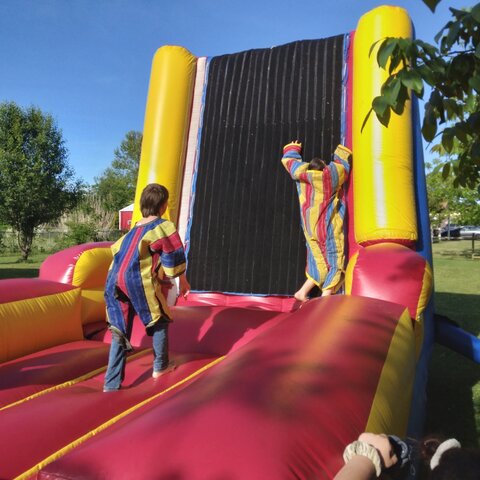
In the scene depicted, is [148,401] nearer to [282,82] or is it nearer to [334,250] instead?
[334,250]

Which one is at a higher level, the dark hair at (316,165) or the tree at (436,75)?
the dark hair at (316,165)

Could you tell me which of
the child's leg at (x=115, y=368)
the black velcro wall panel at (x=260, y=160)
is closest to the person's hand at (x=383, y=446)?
the child's leg at (x=115, y=368)

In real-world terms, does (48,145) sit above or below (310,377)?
above

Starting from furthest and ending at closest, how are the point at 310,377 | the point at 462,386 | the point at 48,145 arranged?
the point at 48,145 < the point at 462,386 < the point at 310,377

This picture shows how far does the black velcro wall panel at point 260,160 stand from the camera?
3678 millimetres

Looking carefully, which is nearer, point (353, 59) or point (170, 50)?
point (353, 59)

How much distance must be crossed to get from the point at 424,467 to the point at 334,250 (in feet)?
5.98

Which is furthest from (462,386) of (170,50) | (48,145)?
(48,145)

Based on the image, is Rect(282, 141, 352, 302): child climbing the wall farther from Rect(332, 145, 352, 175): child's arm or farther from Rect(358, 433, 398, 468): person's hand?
Rect(358, 433, 398, 468): person's hand

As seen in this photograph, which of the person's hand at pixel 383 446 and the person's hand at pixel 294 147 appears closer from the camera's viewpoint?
the person's hand at pixel 383 446

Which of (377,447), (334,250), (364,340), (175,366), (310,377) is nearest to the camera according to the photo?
(377,447)

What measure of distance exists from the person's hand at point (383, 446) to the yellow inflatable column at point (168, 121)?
303cm

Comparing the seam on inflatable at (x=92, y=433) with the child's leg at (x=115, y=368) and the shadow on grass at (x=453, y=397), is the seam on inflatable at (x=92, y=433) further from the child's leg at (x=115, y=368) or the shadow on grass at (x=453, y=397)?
the shadow on grass at (x=453, y=397)

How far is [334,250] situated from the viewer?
10.8 feet
